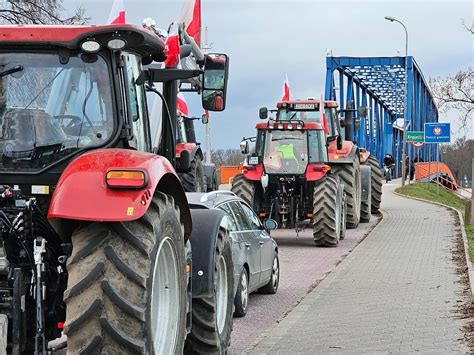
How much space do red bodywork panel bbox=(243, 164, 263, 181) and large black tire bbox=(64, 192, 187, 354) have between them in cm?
1337

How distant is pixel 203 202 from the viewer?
30.8 ft

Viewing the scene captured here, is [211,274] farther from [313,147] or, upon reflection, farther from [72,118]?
[313,147]

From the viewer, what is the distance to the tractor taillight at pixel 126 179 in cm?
475

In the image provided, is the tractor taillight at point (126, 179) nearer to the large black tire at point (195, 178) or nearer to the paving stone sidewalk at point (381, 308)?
the paving stone sidewalk at point (381, 308)

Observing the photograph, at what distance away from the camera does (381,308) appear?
10125mm

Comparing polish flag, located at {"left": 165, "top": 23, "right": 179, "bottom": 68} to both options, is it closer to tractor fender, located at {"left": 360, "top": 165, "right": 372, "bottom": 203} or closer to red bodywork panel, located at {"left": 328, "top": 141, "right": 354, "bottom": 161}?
red bodywork panel, located at {"left": 328, "top": 141, "right": 354, "bottom": 161}

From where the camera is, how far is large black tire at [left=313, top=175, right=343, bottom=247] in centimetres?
1739

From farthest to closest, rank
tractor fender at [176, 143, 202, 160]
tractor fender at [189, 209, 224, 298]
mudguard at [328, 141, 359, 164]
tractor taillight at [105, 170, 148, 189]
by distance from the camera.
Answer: mudguard at [328, 141, 359, 164] → tractor fender at [176, 143, 202, 160] → tractor fender at [189, 209, 224, 298] → tractor taillight at [105, 170, 148, 189]

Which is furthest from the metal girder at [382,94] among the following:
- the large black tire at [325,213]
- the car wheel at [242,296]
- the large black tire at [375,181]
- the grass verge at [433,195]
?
the car wheel at [242,296]

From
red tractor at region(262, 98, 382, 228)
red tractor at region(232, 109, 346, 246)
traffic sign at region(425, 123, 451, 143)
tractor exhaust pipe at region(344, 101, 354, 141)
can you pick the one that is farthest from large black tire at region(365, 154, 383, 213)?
traffic sign at region(425, 123, 451, 143)

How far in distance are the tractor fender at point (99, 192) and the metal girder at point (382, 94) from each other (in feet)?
135

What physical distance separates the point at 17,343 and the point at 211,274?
7.56 ft

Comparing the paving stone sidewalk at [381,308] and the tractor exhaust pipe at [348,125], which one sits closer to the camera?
the paving stone sidewalk at [381,308]

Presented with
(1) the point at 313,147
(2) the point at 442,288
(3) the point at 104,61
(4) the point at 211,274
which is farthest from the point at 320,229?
(3) the point at 104,61
